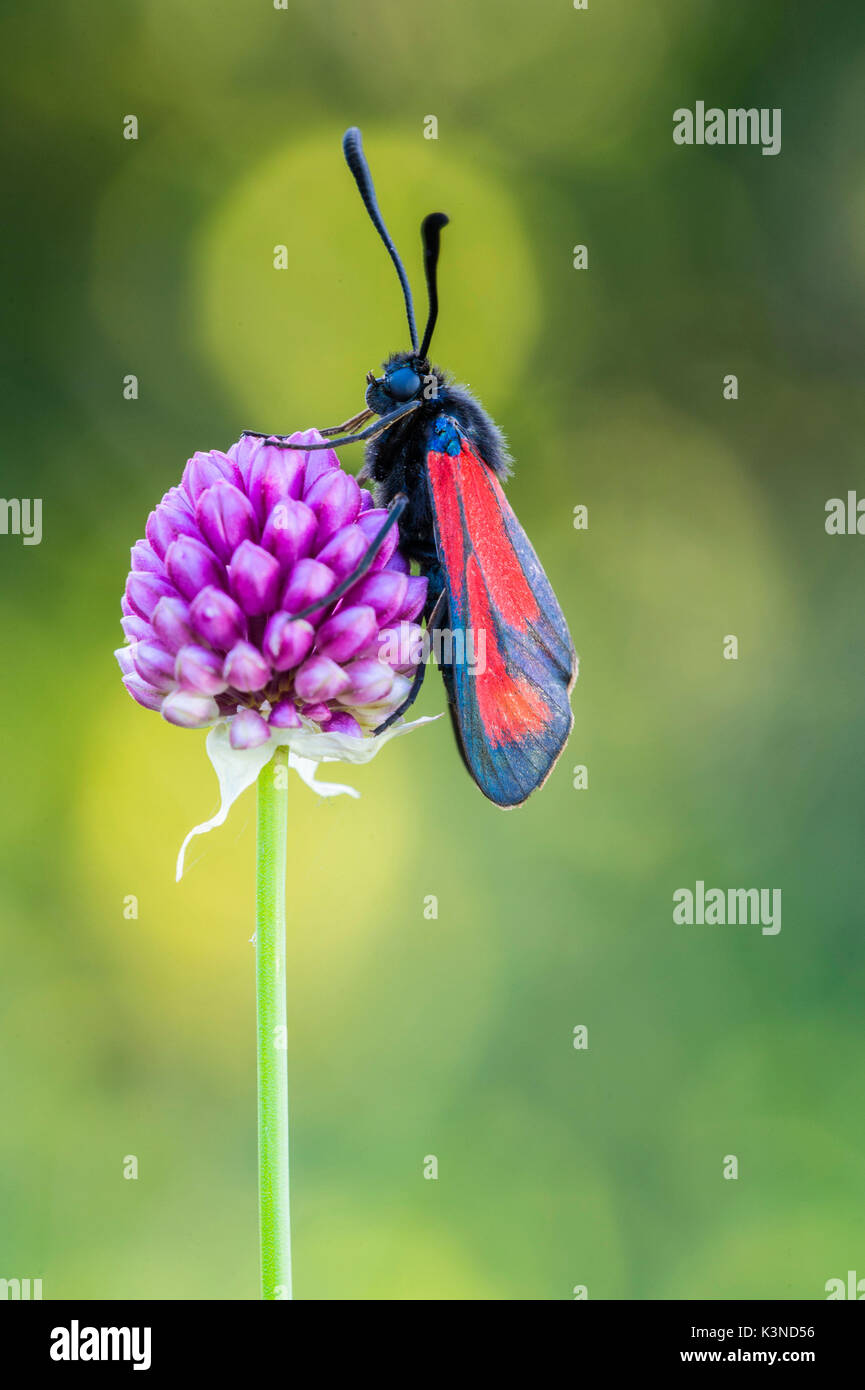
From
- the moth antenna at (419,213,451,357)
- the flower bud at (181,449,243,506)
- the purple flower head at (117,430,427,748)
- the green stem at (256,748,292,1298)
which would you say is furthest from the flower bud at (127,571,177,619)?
the moth antenna at (419,213,451,357)

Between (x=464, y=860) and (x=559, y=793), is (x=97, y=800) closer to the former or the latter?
(x=464, y=860)

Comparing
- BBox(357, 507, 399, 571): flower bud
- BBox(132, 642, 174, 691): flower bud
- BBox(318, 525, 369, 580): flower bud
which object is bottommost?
BBox(132, 642, 174, 691): flower bud

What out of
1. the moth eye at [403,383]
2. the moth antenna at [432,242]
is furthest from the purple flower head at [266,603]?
the moth antenna at [432,242]

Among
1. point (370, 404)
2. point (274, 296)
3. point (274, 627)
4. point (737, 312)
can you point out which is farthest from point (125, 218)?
point (274, 627)

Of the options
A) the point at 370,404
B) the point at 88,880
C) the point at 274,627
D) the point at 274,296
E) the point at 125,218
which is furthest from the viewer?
the point at 274,296

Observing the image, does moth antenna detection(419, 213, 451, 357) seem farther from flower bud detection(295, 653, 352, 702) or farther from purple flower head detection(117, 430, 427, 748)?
flower bud detection(295, 653, 352, 702)

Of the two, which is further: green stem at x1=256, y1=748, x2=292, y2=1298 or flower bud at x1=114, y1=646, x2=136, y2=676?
flower bud at x1=114, y1=646, x2=136, y2=676
